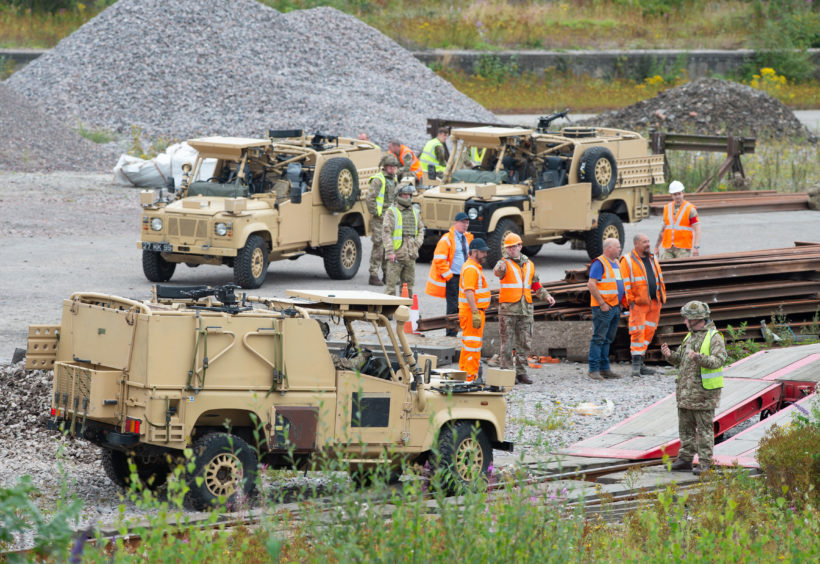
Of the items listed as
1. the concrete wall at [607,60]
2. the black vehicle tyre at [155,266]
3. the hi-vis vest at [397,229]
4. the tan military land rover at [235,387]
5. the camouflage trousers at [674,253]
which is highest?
the concrete wall at [607,60]

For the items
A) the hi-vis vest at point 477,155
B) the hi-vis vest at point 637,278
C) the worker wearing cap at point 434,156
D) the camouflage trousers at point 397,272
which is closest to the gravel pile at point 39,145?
the worker wearing cap at point 434,156

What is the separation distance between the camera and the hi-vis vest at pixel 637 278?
14977 millimetres

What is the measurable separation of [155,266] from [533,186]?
20.9 feet

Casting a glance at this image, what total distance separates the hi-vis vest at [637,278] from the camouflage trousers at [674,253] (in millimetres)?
3032

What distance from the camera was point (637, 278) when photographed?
49.4 ft

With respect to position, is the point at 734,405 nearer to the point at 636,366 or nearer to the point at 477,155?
the point at 636,366

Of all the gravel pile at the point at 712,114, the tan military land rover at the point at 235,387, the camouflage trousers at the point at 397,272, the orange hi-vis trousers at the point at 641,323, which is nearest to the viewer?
the tan military land rover at the point at 235,387

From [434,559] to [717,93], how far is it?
34.6 m

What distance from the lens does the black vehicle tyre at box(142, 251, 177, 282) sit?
19234 mm

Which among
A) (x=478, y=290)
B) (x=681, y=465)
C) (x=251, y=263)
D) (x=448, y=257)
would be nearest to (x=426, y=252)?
(x=251, y=263)

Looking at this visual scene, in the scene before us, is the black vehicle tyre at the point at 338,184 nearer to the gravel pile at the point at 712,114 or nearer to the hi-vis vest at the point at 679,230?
the hi-vis vest at the point at 679,230

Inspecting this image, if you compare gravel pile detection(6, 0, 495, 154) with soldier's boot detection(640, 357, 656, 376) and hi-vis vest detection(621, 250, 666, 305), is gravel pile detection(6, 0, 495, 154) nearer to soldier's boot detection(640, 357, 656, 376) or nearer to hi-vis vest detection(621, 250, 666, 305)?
soldier's boot detection(640, 357, 656, 376)

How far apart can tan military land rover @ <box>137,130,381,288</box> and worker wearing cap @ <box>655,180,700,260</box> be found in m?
4.74

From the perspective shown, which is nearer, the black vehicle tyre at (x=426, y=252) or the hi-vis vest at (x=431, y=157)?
the black vehicle tyre at (x=426, y=252)
